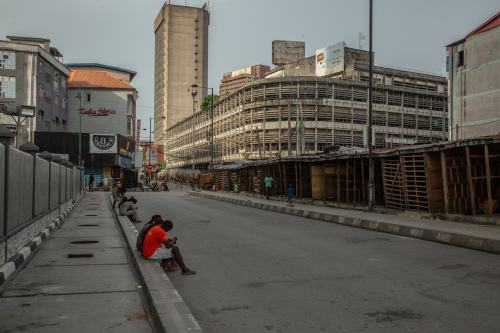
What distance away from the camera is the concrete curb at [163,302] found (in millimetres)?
5148

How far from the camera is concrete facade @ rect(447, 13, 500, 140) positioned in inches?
1549

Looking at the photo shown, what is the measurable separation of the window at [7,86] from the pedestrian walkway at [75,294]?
53126mm

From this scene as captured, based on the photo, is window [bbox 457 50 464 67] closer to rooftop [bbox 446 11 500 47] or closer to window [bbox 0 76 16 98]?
rooftop [bbox 446 11 500 47]

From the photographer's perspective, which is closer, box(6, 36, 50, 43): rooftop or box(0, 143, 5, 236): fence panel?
box(0, 143, 5, 236): fence panel

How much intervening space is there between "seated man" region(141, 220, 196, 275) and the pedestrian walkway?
1.64 feet

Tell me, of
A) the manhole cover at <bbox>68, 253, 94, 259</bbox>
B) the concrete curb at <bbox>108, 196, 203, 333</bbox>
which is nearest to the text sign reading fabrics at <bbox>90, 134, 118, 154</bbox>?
the manhole cover at <bbox>68, 253, 94, 259</bbox>

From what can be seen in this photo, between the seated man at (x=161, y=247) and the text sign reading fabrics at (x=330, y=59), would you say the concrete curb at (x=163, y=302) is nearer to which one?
the seated man at (x=161, y=247)

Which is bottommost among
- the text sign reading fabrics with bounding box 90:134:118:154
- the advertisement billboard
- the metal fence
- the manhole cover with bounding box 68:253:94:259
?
the manhole cover with bounding box 68:253:94:259

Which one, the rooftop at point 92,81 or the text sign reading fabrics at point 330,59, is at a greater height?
the text sign reading fabrics at point 330,59

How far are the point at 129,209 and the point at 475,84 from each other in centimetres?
3248

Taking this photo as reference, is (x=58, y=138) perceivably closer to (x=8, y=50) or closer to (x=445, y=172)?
(x=8, y=50)

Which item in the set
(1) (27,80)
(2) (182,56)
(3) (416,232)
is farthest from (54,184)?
(2) (182,56)

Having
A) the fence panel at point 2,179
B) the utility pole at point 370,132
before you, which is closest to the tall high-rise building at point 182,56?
the utility pole at point 370,132

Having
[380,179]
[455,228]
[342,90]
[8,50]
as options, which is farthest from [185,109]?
[455,228]
